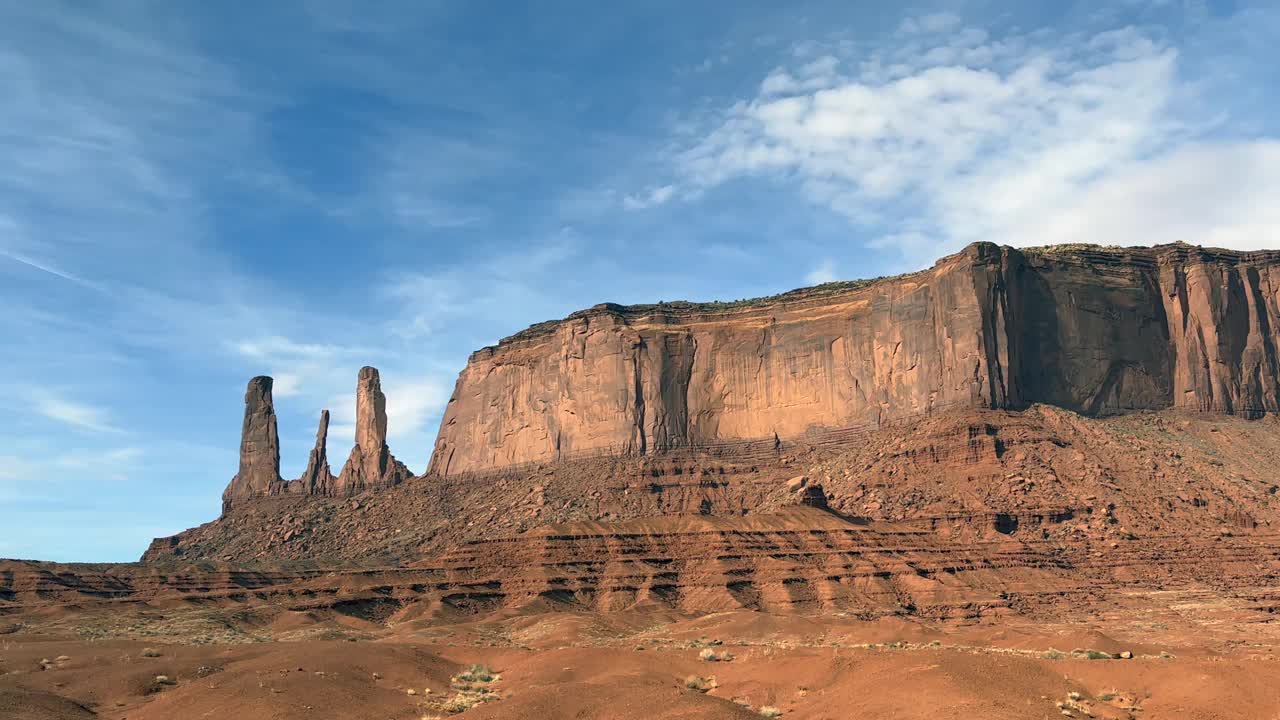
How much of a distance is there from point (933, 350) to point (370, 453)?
70.6m

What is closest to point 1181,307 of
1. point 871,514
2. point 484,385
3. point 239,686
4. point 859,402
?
point 859,402

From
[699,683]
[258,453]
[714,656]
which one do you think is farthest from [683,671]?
[258,453]

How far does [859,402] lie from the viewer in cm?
11731

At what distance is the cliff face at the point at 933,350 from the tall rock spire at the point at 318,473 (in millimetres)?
25008

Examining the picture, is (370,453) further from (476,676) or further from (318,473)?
(476,676)

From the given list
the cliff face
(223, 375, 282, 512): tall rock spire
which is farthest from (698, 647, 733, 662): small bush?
(223, 375, 282, 512): tall rock spire

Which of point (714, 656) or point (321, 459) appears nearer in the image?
point (714, 656)

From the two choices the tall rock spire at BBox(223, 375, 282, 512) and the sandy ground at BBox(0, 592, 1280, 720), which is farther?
the tall rock spire at BBox(223, 375, 282, 512)

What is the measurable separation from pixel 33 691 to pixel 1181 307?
103m

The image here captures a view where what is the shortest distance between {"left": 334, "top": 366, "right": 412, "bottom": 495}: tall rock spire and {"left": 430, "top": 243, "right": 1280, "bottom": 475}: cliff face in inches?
667

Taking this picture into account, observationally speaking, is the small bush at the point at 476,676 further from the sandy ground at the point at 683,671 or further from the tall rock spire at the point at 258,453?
the tall rock spire at the point at 258,453

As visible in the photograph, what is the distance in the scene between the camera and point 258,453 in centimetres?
15175

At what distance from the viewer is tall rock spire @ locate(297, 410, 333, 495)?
14412 centimetres

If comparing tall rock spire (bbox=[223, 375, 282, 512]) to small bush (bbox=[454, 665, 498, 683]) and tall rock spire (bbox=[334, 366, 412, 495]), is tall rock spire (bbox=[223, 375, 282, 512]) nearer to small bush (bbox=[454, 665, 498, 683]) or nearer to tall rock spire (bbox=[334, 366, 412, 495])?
tall rock spire (bbox=[334, 366, 412, 495])
